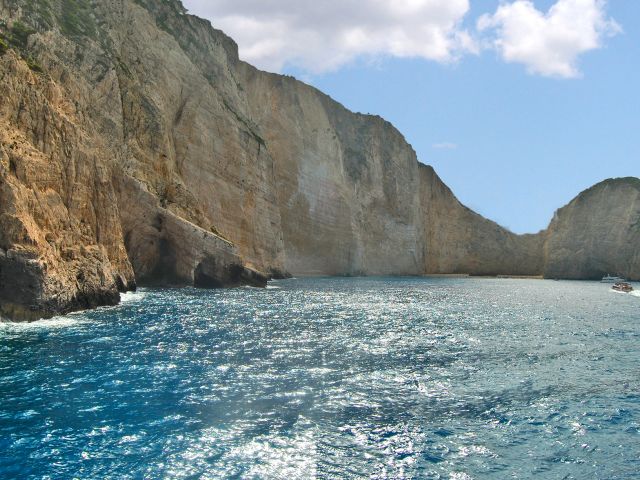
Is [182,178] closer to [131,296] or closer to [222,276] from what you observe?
[222,276]

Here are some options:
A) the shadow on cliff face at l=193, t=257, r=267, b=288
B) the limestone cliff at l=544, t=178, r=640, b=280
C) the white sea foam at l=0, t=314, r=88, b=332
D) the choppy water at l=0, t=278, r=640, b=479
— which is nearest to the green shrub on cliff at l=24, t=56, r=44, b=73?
the choppy water at l=0, t=278, r=640, b=479

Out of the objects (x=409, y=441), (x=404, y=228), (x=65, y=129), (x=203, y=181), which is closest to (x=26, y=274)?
(x=65, y=129)

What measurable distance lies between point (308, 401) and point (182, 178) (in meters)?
47.5

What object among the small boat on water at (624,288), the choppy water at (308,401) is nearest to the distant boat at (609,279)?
the small boat on water at (624,288)

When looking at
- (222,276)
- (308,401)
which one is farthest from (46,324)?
(222,276)

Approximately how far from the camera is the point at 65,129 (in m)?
35.3

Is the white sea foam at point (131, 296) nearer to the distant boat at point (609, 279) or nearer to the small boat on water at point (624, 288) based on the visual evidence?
the small boat on water at point (624, 288)

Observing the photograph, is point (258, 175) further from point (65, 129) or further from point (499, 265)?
point (499, 265)

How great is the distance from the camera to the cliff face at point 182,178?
31.6m

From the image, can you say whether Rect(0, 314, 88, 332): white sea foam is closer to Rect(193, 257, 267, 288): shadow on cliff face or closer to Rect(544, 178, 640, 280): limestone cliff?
Rect(193, 257, 267, 288): shadow on cliff face

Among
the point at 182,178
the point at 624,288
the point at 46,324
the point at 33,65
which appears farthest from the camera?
the point at 624,288

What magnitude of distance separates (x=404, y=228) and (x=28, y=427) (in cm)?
10070

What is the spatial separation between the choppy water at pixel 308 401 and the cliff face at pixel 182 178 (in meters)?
5.88

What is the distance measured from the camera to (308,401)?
16.5 meters
